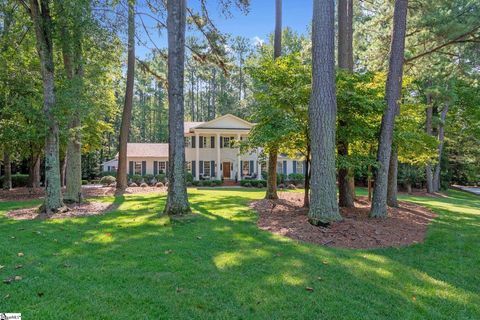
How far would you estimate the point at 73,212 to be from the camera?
946 centimetres

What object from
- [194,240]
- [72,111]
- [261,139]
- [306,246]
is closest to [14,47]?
[72,111]

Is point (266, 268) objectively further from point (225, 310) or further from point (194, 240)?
point (194, 240)

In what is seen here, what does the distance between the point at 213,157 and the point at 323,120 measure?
894 inches

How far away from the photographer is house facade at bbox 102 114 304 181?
1111 inches

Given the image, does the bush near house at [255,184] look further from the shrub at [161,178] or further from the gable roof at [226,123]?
the shrub at [161,178]

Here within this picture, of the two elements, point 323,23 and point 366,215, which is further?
point 366,215

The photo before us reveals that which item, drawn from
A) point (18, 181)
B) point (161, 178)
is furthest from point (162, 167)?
point (18, 181)

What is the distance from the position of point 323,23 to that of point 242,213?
5.24 m

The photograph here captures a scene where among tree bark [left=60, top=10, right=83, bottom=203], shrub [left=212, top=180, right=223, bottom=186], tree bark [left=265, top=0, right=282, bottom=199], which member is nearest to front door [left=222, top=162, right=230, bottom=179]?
shrub [left=212, top=180, right=223, bottom=186]

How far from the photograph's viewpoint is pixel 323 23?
7016 millimetres

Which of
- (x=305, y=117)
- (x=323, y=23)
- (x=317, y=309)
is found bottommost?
(x=317, y=309)

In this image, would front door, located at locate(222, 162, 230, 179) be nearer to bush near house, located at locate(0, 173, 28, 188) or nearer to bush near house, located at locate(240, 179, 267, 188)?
bush near house, located at locate(240, 179, 267, 188)

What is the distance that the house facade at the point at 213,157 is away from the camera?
28219 mm

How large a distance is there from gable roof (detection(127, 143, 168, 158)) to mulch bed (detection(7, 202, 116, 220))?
18.9 metres
